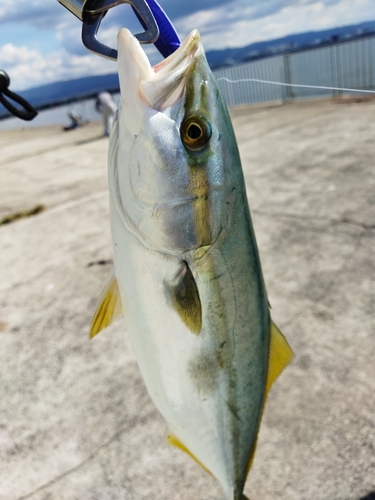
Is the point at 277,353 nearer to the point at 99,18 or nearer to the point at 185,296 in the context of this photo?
the point at 185,296

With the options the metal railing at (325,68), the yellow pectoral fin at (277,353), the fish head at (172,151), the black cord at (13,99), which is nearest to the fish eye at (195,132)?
the fish head at (172,151)

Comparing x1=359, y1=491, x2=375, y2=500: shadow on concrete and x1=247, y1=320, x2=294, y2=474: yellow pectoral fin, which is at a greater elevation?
x1=247, y1=320, x2=294, y2=474: yellow pectoral fin

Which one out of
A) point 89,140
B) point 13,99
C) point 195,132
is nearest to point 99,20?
point 195,132

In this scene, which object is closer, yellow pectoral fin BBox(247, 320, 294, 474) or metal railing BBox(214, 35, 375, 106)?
yellow pectoral fin BBox(247, 320, 294, 474)

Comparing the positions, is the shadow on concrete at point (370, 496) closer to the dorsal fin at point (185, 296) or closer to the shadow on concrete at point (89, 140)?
the dorsal fin at point (185, 296)

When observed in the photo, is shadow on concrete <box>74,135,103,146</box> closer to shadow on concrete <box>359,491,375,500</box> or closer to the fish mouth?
shadow on concrete <box>359,491,375,500</box>

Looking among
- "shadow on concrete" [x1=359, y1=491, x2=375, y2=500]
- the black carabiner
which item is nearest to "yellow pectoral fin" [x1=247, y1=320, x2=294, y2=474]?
the black carabiner

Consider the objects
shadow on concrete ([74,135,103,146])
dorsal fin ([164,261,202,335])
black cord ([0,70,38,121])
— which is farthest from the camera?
shadow on concrete ([74,135,103,146])
